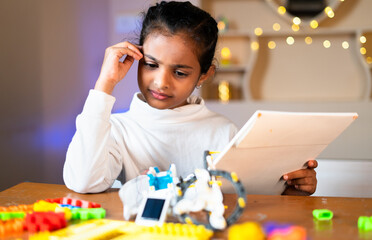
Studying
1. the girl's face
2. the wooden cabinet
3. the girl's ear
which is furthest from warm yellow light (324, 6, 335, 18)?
the girl's face

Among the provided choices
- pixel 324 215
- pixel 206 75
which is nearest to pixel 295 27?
pixel 206 75

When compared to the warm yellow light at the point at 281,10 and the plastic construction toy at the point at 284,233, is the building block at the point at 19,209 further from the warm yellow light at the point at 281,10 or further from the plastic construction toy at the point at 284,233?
the warm yellow light at the point at 281,10

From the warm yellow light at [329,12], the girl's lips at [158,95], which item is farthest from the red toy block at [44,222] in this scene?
the warm yellow light at [329,12]

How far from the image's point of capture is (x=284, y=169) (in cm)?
91

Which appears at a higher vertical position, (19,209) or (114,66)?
(114,66)

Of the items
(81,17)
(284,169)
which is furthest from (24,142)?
(284,169)

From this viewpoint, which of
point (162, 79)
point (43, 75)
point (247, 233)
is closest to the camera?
point (247, 233)

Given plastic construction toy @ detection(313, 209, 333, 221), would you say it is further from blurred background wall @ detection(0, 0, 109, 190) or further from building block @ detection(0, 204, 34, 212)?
blurred background wall @ detection(0, 0, 109, 190)

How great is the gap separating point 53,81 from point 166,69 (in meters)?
1.78

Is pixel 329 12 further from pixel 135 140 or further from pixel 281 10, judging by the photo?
pixel 135 140

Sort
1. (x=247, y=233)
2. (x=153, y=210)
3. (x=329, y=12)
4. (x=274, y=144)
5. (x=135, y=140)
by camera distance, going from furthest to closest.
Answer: (x=329, y=12) → (x=135, y=140) → (x=274, y=144) → (x=153, y=210) → (x=247, y=233)

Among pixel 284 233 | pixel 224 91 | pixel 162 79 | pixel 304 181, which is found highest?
pixel 162 79

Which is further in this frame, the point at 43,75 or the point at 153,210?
the point at 43,75

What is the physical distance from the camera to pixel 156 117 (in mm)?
1186
